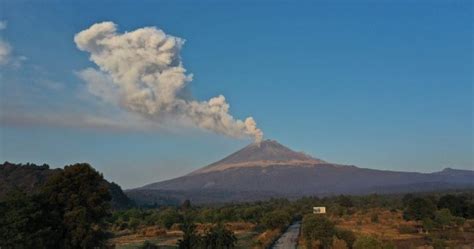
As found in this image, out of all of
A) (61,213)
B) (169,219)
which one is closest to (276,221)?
(169,219)

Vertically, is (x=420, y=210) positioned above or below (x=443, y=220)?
above

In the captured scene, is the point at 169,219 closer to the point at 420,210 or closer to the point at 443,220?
the point at 420,210

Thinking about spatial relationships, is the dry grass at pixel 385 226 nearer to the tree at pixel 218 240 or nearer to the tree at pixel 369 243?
the tree at pixel 218 240

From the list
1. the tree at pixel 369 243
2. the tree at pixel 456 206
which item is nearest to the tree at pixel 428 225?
the tree at pixel 456 206

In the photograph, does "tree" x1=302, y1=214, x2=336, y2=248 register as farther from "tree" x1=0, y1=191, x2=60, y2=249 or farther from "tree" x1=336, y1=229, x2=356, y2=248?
"tree" x1=0, y1=191, x2=60, y2=249

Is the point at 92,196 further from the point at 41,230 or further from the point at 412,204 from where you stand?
the point at 412,204

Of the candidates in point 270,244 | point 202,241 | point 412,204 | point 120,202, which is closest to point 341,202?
point 412,204
